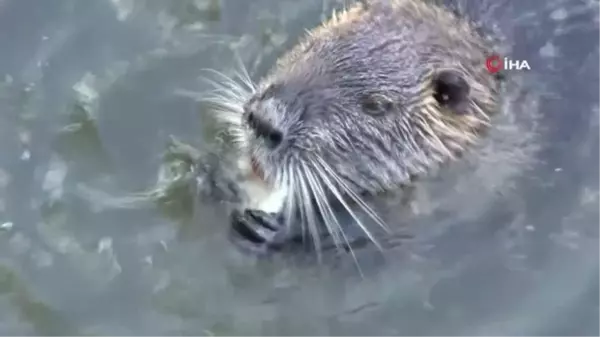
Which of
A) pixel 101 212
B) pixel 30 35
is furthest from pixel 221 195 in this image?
pixel 30 35

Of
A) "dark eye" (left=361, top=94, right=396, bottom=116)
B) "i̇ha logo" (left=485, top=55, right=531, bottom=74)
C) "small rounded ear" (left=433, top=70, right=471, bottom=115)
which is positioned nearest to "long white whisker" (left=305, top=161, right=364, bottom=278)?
"dark eye" (left=361, top=94, right=396, bottom=116)

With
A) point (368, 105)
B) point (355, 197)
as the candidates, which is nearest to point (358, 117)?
point (368, 105)

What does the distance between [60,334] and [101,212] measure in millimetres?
474

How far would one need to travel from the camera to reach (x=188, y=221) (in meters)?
3.81

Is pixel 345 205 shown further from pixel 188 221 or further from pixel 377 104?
pixel 188 221

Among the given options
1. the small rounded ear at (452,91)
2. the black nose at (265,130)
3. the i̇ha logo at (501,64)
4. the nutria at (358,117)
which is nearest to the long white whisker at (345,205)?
the nutria at (358,117)

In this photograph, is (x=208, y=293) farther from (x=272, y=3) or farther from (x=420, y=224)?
(x=272, y=3)

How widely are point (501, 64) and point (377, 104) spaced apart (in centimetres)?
54

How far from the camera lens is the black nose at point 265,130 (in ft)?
11.3

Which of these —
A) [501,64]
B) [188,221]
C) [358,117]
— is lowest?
[188,221]

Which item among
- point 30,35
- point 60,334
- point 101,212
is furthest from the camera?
point 30,35

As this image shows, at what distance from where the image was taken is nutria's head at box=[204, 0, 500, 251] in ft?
11.5

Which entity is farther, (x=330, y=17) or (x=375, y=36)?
(x=330, y=17)

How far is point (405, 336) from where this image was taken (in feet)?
12.0
